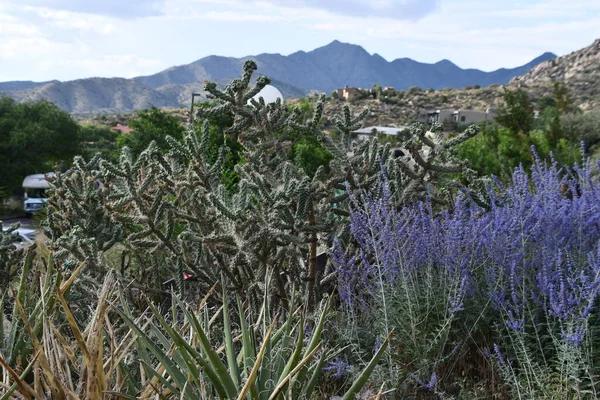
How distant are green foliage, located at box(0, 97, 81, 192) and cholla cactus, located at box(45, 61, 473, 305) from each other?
1539 inches

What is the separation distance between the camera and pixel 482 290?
3.47m

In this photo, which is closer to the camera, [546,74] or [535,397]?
[535,397]

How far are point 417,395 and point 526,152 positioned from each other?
17.1m

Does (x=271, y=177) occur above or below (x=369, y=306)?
above

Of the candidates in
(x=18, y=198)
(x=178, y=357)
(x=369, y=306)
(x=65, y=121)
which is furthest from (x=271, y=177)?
(x=65, y=121)

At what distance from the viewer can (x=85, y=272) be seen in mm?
4602

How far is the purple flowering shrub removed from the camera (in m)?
3.07

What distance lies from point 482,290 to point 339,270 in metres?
0.83

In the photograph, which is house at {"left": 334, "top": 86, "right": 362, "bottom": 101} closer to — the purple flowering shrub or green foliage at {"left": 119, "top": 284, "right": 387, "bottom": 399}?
the purple flowering shrub

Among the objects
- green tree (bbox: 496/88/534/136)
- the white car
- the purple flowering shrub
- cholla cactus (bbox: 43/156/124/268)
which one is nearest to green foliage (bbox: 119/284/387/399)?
the purple flowering shrub

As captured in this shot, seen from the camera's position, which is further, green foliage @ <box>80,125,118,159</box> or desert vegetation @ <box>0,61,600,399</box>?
green foliage @ <box>80,125,118,159</box>

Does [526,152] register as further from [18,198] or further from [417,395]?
[18,198]

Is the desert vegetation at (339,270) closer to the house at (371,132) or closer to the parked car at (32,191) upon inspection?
the house at (371,132)

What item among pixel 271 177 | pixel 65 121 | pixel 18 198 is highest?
pixel 271 177
